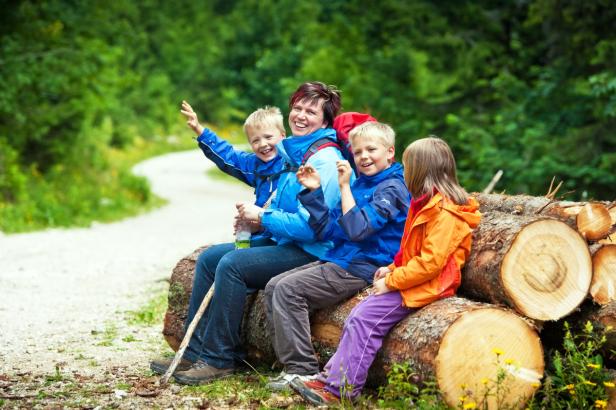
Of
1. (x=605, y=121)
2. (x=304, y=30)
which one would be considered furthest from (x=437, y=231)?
(x=304, y=30)

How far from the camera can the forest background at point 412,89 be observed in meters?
12.5

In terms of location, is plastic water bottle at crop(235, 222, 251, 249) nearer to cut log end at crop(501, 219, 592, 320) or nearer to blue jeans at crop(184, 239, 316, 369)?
blue jeans at crop(184, 239, 316, 369)

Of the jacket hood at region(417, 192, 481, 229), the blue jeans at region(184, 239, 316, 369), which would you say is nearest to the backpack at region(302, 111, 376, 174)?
the blue jeans at region(184, 239, 316, 369)

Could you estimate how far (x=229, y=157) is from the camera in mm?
6035

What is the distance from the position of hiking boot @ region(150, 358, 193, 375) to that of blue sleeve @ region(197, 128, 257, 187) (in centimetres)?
133

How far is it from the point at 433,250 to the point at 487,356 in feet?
2.02

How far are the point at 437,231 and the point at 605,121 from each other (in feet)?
28.1

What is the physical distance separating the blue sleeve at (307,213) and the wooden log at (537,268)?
1013 mm

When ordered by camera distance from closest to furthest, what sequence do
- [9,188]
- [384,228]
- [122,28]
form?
[384,228] → [9,188] → [122,28]

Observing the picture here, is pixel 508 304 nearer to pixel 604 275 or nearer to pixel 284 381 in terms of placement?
pixel 604 275

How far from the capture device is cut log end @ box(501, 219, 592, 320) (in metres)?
4.59

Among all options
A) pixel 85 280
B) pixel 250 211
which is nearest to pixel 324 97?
pixel 250 211

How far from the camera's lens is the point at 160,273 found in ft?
35.2

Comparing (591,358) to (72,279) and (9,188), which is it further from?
(9,188)
